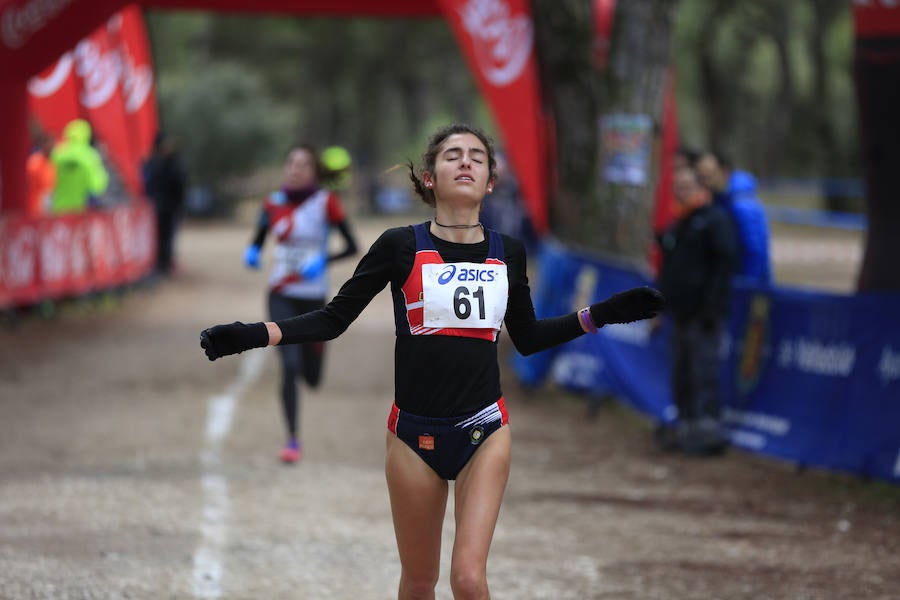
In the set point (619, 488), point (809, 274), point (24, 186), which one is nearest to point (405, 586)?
point (619, 488)

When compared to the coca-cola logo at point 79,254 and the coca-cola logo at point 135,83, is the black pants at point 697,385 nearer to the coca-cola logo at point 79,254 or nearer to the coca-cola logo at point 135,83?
the coca-cola logo at point 79,254

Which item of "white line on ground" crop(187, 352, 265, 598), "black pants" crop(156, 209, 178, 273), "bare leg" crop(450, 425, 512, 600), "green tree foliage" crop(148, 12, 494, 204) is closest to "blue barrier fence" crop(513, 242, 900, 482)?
"white line on ground" crop(187, 352, 265, 598)

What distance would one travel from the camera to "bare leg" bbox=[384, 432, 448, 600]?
14.6ft

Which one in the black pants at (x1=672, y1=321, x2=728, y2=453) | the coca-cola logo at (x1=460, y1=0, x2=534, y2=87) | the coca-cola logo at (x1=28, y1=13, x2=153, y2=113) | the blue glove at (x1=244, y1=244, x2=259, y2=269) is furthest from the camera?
the coca-cola logo at (x1=28, y1=13, x2=153, y2=113)

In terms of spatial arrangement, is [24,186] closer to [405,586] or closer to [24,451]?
[24,451]

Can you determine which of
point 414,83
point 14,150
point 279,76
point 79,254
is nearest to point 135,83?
point 79,254

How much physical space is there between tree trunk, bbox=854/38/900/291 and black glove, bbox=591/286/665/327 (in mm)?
5366

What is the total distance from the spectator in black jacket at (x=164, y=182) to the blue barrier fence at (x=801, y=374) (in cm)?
1297

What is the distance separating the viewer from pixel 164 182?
22719 mm

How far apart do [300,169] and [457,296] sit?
15.5 feet

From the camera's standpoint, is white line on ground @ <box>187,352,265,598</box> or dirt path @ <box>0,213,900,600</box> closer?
white line on ground @ <box>187,352,265,598</box>

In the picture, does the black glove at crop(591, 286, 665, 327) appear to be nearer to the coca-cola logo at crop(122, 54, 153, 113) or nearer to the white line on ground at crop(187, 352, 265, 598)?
the white line on ground at crop(187, 352, 265, 598)

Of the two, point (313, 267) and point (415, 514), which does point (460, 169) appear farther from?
point (313, 267)

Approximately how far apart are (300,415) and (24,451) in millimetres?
2552
